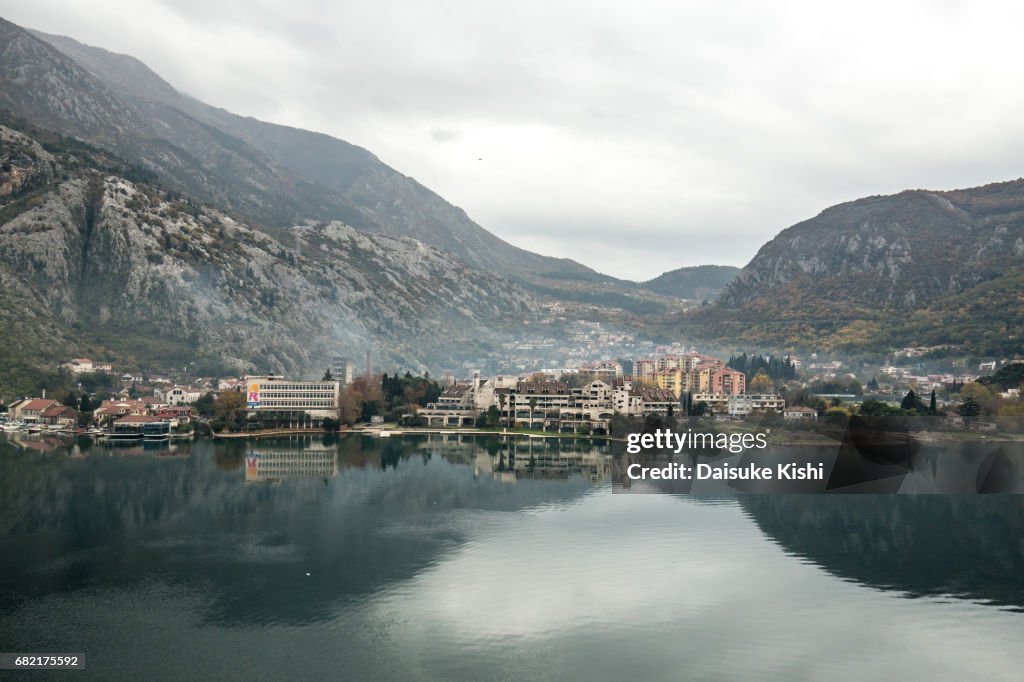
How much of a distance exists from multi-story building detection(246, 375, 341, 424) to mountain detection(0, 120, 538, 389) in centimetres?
1799

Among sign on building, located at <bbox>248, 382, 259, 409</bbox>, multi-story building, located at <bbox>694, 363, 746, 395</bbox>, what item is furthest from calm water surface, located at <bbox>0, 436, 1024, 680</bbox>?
multi-story building, located at <bbox>694, 363, 746, 395</bbox>

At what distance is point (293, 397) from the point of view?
71.2 meters

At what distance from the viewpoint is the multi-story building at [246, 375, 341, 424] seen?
228ft

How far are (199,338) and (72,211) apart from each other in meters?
21.1

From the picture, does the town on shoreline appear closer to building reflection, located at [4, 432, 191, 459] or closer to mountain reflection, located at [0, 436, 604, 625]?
building reflection, located at [4, 432, 191, 459]

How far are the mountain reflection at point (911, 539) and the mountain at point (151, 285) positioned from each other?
61.3 metres

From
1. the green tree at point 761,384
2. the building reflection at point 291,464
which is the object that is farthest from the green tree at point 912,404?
the building reflection at point 291,464

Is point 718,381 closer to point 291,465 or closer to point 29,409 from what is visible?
point 291,465

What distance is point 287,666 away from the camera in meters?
17.4

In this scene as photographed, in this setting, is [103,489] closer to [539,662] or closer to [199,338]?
[539,662]

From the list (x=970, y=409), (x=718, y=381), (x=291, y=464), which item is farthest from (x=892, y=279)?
(x=291, y=464)

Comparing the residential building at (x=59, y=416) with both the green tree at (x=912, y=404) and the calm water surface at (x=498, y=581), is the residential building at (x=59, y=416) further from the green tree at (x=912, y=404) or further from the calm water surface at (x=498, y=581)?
the green tree at (x=912, y=404)

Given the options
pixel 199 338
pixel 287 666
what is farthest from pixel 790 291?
pixel 287 666

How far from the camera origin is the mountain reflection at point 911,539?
24.8 metres
